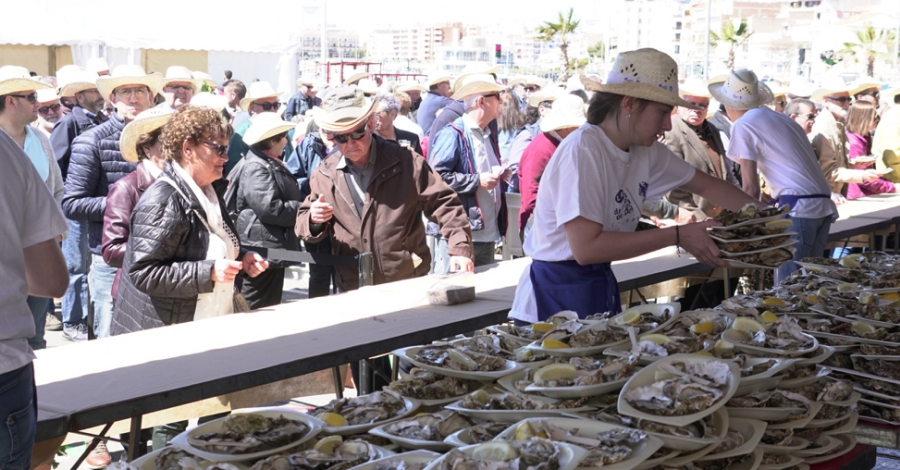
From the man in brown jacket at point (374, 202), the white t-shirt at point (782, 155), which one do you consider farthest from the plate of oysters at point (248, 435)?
the white t-shirt at point (782, 155)

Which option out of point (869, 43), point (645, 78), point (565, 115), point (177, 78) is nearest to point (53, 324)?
point (177, 78)

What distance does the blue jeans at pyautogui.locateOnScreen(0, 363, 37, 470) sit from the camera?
2.27 meters

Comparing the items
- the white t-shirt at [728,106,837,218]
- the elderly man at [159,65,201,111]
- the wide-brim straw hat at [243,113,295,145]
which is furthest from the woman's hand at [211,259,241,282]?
the elderly man at [159,65,201,111]

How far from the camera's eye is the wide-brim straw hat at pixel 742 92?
19.1 feet

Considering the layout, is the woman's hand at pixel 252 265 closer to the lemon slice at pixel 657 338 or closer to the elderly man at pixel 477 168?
the lemon slice at pixel 657 338

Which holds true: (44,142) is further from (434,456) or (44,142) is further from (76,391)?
(434,456)

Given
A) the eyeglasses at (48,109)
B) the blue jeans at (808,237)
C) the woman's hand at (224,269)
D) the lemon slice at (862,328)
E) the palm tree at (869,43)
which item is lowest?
the blue jeans at (808,237)

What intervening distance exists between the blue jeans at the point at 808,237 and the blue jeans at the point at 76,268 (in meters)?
5.02

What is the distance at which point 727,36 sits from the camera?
2035 inches

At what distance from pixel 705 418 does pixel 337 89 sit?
3445 mm

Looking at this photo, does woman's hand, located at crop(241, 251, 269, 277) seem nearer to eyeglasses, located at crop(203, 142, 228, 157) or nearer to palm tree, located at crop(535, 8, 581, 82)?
eyeglasses, located at crop(203, 142, 228, 157)

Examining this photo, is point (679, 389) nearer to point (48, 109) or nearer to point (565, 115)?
point (565, 115)

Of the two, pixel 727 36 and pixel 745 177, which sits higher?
pixel 727 36

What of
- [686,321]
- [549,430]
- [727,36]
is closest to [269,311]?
[686,321]
